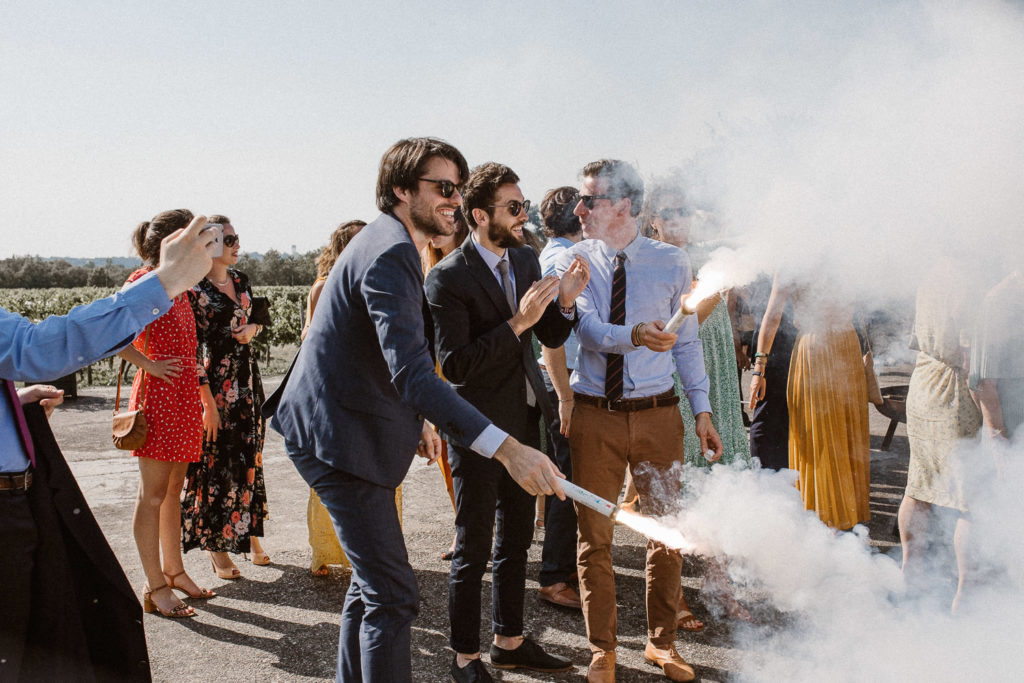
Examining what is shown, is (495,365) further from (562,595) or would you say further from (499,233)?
(562,595)

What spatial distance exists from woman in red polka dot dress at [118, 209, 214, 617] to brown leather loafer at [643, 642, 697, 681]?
8.22 ft

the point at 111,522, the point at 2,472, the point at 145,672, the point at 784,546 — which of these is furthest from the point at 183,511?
the point at 784,546

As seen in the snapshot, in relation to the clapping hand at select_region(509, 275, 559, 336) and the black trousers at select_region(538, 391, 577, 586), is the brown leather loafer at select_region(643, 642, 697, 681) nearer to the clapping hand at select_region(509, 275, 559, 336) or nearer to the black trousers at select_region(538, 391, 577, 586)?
the black trousers at select_region(538, 391, 577, 586)

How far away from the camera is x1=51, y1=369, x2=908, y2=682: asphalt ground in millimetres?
3592

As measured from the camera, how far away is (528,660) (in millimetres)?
3582

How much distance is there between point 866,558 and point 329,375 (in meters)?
2.35

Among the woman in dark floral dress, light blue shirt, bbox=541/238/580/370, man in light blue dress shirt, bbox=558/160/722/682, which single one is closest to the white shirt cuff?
man in light blue dress shirt, bbox=558/160/722/682

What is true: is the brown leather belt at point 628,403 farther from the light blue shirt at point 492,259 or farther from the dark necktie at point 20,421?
the dark necktie at point 20,421

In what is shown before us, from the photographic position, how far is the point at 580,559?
11.4ft

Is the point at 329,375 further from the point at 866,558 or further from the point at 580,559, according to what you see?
the point at 866,558

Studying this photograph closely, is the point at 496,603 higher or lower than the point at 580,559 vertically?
lower

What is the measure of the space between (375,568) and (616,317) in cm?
166

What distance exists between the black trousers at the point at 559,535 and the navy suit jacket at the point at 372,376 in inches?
72.9

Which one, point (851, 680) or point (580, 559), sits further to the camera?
point (580, 559)
